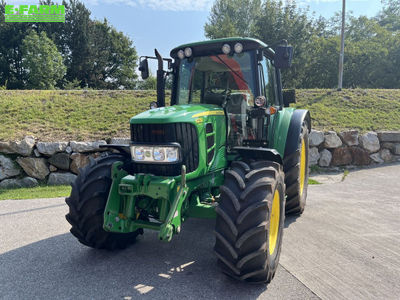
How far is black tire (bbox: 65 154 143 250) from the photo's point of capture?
→ 3277mm

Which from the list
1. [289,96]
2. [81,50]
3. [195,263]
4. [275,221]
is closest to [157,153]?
[195,263]

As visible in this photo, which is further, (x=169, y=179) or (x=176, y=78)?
(x=176, y=78)

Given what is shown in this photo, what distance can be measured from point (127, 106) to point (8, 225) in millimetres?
6261

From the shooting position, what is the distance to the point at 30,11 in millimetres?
23375

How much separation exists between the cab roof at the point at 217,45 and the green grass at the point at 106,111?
488cm

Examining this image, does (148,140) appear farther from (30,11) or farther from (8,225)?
(30,11)

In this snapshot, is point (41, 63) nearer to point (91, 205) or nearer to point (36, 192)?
point (36, 192)

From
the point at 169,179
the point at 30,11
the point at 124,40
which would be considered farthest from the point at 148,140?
the point at 124,40

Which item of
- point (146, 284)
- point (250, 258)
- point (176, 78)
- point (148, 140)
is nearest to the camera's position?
point (250, 258)

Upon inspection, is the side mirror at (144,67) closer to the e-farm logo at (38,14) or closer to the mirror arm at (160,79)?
the mirror arm at (160,79)

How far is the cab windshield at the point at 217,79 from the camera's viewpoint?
3916 millimetres

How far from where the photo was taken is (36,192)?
22.9ft

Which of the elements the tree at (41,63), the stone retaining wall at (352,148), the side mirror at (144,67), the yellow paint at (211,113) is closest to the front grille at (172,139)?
the yellow paint at (211,113)

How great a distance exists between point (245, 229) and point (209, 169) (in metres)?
0.90
